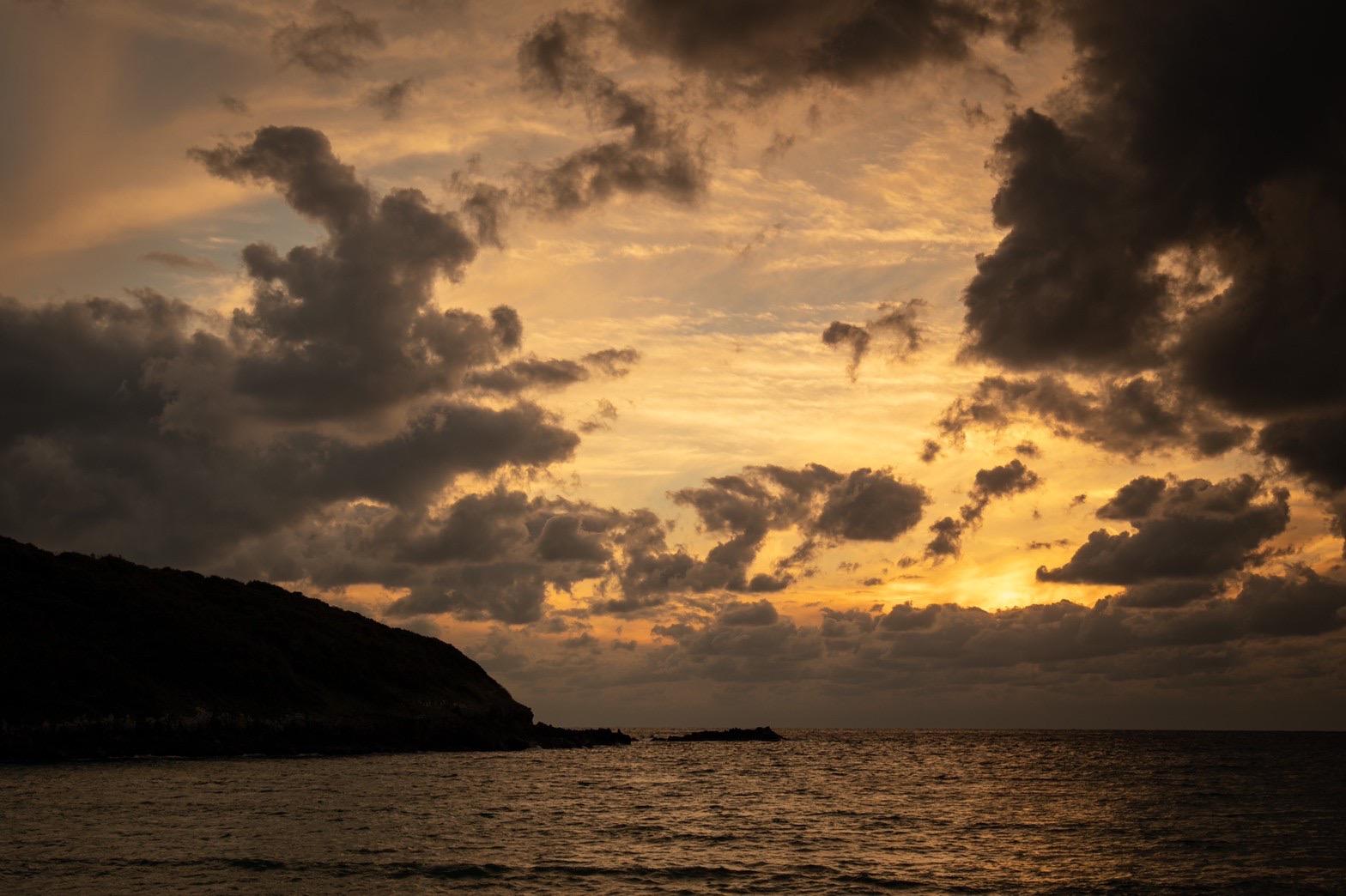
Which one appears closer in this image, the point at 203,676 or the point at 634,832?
the point at 634,832

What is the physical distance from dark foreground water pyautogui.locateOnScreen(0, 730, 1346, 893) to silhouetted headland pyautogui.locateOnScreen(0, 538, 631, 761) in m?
13.4

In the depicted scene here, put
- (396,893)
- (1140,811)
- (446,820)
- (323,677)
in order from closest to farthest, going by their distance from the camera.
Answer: (396,893) < (446,820) < (1140,811) < (323,677)

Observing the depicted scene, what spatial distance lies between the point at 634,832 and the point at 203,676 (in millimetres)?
A: 89004

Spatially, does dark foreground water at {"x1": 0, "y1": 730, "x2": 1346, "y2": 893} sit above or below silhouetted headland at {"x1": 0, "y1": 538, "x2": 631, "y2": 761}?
below

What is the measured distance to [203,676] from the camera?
117250 mm

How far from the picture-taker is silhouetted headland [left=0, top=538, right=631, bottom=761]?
313ft

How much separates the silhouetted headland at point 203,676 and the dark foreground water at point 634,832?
13400 millimetres

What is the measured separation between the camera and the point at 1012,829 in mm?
51781

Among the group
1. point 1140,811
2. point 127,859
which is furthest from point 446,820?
point 1140,811

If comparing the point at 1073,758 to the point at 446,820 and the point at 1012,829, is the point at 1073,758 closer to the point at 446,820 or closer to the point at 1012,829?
the point at 1012,829

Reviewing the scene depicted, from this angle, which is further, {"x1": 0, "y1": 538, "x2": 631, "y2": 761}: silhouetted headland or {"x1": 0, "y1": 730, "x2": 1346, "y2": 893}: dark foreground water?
{"x1": 0, "y1": 538, "x2": 631, "y2": 761}: silhouetted headland

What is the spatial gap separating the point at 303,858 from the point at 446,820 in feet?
45.2

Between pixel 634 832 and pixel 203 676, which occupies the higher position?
pixel 203 676

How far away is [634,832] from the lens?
4812 cm
